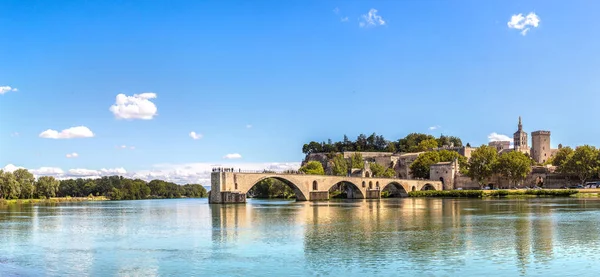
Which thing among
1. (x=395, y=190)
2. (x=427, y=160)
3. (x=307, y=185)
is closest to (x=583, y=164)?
(x=395, y=190)

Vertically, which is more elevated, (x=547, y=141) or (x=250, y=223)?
(x=547, y=141)

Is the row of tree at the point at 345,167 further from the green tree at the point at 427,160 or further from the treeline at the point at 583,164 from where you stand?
the treeline at the point at 583,164

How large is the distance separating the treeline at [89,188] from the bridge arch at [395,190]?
58.6m

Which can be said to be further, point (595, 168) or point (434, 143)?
point (434, 143)

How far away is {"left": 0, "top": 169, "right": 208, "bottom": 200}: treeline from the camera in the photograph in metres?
→ 91.4

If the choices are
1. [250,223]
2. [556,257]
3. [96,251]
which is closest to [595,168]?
[250,223]

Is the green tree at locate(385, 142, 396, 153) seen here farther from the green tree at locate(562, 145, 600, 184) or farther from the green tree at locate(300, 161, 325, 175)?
the green tree at locate(562, 145, 600, 184)

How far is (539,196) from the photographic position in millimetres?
90000

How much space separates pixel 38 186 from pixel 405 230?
3402 inches

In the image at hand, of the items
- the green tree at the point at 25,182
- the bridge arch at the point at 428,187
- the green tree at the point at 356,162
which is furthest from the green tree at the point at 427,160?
the green tree at the point at 25,182

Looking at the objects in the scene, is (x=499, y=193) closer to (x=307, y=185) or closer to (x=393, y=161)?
(x=307, y=185)

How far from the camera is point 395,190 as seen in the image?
115 metres

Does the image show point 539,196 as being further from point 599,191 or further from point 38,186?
point 38,186

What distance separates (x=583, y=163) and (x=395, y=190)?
1276 inches
